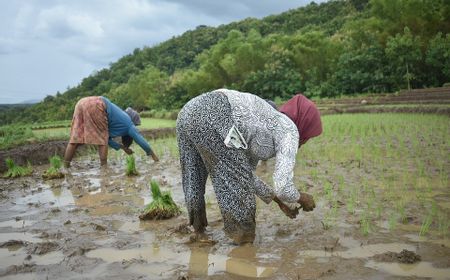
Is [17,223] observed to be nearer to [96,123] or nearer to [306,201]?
[306,201]

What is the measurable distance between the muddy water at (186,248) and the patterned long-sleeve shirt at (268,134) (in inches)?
19.0

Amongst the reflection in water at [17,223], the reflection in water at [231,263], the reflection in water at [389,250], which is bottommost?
the reflection in water at [389,250]

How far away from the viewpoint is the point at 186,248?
3131 millimetres

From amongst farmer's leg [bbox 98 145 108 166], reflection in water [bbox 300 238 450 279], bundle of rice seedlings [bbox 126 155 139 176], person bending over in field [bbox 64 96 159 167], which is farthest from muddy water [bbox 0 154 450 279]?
farmer's leg [bbox 98 145 108 166]

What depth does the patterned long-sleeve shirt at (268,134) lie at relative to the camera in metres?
Answer: 2.69

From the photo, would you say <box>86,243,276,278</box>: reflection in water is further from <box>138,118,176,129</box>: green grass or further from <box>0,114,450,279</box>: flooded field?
<box>138,118,176,129</box>: green grass

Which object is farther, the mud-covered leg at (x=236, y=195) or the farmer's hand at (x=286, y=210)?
the farmer's hand at (x=286, y=210)

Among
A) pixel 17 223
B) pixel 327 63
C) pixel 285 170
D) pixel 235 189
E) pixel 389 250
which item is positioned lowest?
pixel 389 250

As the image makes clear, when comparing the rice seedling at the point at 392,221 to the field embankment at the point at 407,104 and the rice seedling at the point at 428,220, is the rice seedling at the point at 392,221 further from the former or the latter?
the field embankment at the point at 407,104

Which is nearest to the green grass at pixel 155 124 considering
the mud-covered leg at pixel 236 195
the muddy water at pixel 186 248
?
the muddy water at pixel 186 248

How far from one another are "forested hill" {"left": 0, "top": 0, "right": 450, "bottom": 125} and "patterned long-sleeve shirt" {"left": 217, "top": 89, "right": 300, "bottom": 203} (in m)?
15.9

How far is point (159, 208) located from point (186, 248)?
0.84m

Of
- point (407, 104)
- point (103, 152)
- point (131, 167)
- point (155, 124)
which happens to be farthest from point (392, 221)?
point (155, 124)

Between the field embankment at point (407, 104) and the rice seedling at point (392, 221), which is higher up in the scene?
the field embankment at point (407, 104)
